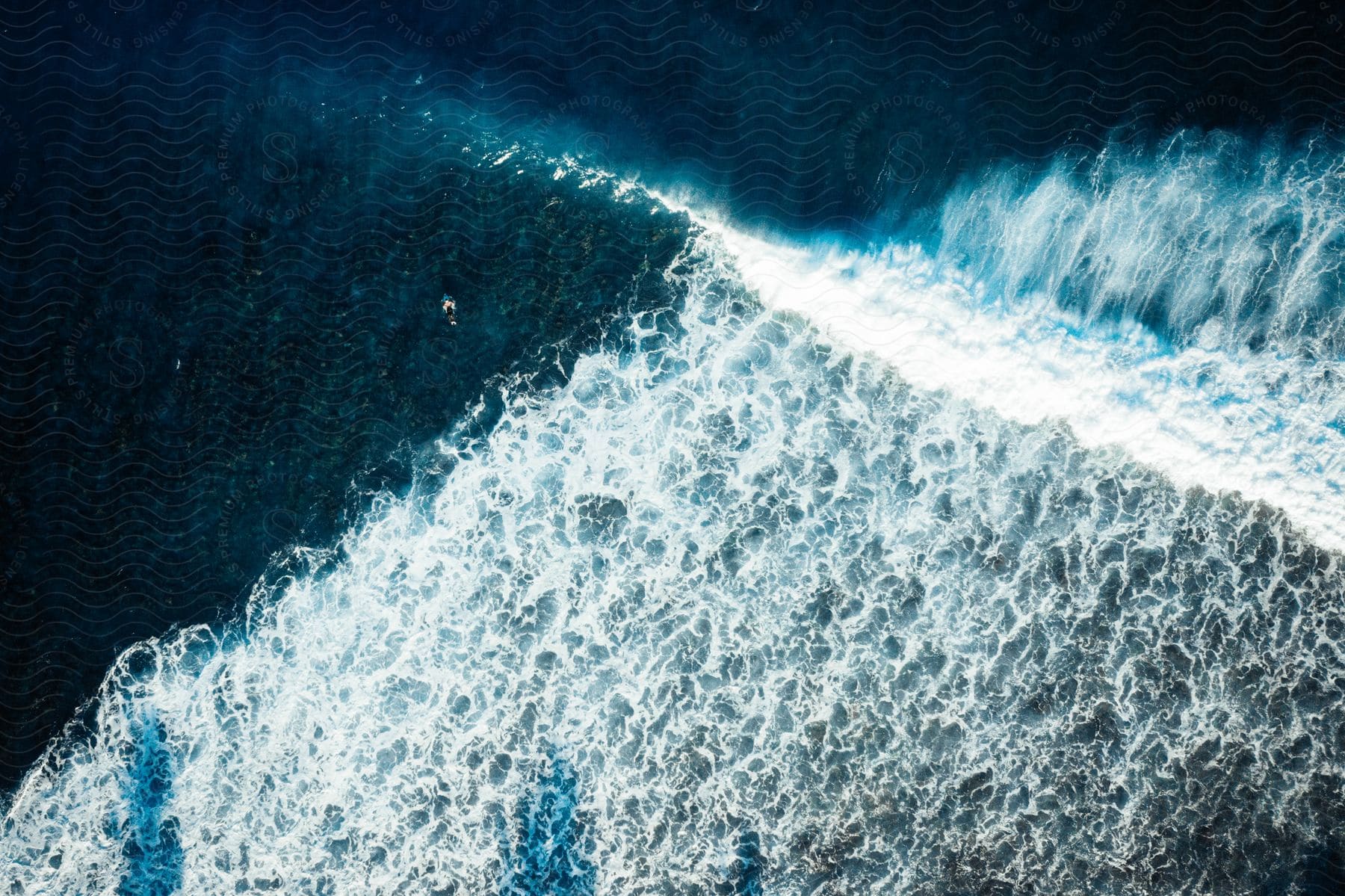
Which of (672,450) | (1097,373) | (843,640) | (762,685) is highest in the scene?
(1097,373)

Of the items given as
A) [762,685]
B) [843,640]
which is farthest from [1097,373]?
[762,685]

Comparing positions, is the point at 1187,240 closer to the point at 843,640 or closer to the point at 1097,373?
the point at 1097,373

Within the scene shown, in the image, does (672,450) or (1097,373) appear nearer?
(1097,373)

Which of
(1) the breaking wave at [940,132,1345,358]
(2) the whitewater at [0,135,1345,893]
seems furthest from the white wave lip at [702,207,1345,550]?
(1) the breaking wave at [940,132,1345,358]

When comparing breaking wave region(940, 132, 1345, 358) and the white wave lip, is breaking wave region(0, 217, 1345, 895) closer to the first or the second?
breaking wave region(940, 132, 1345, 358)

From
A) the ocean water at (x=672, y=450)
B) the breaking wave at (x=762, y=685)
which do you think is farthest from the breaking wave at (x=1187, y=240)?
the breaking wave at (x=762, y=685)
